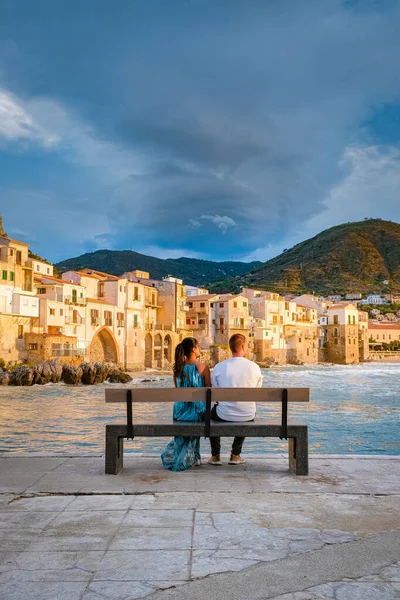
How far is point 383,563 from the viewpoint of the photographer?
3.77 metres

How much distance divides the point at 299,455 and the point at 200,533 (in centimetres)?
242

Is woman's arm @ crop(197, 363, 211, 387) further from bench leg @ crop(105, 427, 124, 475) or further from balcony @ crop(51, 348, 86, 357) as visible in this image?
balcony @ crop(51, 348, 86, 357)

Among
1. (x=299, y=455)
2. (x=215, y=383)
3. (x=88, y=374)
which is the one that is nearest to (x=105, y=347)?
(x=88, y=374)

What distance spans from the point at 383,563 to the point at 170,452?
11.6ft

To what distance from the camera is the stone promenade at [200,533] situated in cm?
340

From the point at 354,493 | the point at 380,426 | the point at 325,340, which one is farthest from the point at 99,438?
the point at 325,340

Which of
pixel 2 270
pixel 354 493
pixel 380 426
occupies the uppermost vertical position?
pixel 2 270

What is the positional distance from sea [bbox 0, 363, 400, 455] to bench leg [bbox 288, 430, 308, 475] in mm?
2095

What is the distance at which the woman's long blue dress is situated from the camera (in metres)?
6.81

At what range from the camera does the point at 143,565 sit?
3.71 metres

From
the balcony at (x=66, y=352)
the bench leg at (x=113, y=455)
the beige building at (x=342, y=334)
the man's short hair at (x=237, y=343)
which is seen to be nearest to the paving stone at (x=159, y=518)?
the bench leg at (x=113, y=455)

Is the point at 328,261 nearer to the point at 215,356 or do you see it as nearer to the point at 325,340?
the point at 325,340

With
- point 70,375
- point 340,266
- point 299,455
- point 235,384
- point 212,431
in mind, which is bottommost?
point 70,375

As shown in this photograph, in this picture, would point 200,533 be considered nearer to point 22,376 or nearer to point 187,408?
point 187,408
